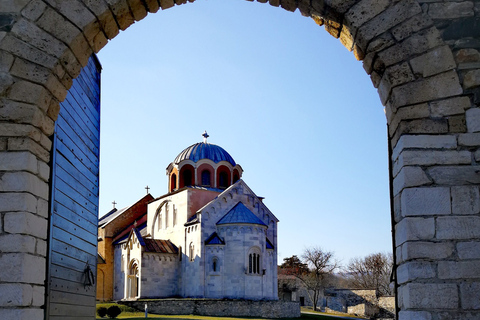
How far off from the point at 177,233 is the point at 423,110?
2963 centimetres

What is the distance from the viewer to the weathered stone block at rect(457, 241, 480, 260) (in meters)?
4.85

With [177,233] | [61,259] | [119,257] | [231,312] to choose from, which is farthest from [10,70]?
[119,257]

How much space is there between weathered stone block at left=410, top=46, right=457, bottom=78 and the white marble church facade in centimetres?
2616

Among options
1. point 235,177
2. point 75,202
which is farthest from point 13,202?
point 235,177

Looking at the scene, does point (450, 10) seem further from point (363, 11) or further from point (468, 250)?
point (468, 250)

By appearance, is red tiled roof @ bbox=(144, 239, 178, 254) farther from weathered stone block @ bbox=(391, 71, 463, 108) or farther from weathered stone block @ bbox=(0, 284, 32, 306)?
weathered stone block @ bbox=(391, 71, 463, 108)

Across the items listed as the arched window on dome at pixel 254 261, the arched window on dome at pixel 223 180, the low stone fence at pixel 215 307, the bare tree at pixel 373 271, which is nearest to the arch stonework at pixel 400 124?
the low stone fence at pixel 215 307

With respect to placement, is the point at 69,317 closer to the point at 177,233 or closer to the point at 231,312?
the point at 231,312

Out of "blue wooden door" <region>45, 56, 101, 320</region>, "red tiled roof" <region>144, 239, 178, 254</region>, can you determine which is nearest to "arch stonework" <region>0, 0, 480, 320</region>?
"blue wooden door" <region>45, 56, 101, 320</region>

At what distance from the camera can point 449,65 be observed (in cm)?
521

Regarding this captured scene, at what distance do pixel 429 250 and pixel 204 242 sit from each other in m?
27.2

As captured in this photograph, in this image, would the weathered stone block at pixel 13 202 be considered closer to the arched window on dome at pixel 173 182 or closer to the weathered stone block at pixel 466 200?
the weathered stone block at pixel 466 200

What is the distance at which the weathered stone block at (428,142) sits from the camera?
514 centimetres

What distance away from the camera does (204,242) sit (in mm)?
31625
